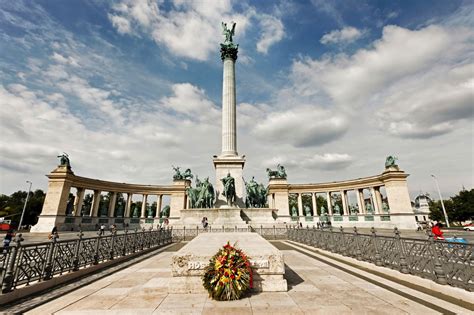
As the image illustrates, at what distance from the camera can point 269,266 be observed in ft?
19.5

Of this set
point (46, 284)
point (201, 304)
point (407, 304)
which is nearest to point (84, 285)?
point (46, 284)

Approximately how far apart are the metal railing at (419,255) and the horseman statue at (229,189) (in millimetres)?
16768

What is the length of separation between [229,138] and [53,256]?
25980mm

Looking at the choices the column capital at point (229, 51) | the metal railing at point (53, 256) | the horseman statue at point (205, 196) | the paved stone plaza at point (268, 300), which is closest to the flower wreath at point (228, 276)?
the paved stone plaza at point (268, 300)

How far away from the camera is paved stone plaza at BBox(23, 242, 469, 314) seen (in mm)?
4672

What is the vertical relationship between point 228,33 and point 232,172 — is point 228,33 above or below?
above

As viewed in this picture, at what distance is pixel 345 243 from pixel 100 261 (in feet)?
39.3

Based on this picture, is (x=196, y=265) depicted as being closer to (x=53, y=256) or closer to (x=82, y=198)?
(x=53, y=256)

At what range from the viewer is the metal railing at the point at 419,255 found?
217 inches

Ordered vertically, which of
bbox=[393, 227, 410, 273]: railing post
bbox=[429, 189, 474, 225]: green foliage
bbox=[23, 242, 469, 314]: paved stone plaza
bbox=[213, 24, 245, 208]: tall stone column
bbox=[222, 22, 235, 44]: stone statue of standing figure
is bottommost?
bbox=[23, 242, 469, 314]: paved stone plaza

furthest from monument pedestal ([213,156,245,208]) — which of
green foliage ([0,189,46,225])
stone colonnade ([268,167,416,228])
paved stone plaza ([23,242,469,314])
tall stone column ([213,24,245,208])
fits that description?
green foliage ([0,189,46,225])

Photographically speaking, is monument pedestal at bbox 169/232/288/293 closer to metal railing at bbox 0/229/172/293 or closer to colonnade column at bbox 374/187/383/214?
metal railing at bbox 0/229/172/293

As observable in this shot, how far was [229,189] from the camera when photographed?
87.8ft

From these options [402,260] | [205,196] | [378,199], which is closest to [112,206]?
[205,196]
